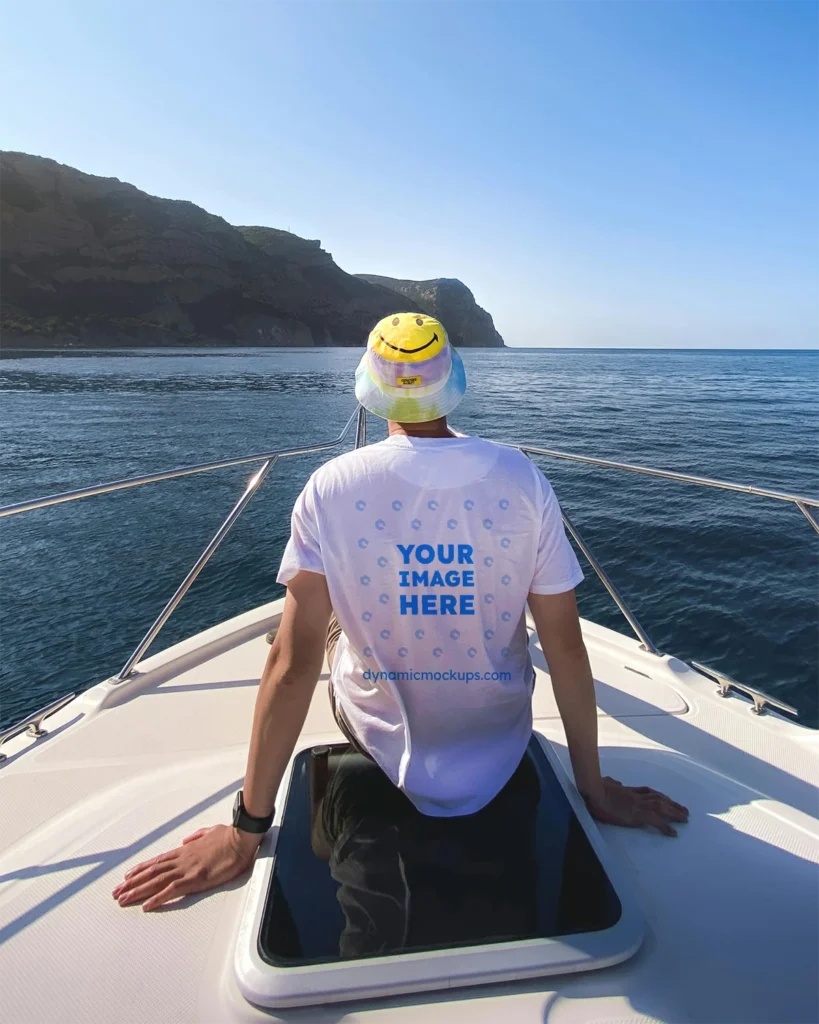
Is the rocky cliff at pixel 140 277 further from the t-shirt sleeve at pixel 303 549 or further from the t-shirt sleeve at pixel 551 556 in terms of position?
the t-shirt sleeve at pixel 551 556

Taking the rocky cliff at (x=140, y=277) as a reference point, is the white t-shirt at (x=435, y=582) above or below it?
below

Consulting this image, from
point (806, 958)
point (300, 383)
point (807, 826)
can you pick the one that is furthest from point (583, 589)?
point (300, 383)

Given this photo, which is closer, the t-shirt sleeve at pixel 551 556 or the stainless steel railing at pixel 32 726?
the t-shirt sleeve at pixel 551 556

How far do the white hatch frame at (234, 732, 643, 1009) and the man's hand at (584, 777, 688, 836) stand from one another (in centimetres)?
38

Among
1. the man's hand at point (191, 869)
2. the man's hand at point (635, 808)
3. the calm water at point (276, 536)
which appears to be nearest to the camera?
the man's hand at point (191, 869)

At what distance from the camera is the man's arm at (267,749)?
1235 mm

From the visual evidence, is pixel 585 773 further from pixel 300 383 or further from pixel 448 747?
pixel 300 383

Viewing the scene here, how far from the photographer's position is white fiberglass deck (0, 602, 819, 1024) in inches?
39.2

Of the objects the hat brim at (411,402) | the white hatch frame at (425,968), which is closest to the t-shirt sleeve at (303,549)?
→ the hat brim at (411,402)

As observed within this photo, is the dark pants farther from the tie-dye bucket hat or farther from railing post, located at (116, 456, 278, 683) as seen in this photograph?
railing post, located at (116, 456, 278, 683)

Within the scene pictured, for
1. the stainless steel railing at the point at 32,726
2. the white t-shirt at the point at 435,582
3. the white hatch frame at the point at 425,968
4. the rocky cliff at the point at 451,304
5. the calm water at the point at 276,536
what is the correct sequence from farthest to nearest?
the rocky cliff at the point at 451,304 < the calm water at the point at 276,536 < the stainless steel railing at the point at 32,726 < the white t-shirt at the point at 435,582 < the white hatch frame at the point at 425,968

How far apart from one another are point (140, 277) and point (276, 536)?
92443 mm

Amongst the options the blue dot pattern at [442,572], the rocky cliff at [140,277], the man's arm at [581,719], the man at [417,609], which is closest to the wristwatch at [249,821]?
the man at [417,609]

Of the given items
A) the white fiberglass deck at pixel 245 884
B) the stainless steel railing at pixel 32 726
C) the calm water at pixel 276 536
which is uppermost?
the white fiberglass deck at pixel 245 884
